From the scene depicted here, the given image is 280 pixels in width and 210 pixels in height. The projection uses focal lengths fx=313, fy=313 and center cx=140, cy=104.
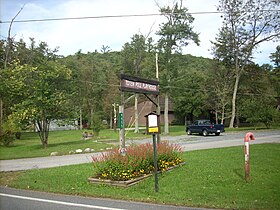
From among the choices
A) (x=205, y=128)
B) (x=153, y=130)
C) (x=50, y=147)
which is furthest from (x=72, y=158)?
(x=205, y=128)

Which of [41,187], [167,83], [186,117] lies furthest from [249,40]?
[41,187]

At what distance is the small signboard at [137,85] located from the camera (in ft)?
33.1

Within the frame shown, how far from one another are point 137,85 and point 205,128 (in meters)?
25.7

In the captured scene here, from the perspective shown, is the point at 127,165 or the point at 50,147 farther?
the point at 50,147

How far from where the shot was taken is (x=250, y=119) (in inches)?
1657

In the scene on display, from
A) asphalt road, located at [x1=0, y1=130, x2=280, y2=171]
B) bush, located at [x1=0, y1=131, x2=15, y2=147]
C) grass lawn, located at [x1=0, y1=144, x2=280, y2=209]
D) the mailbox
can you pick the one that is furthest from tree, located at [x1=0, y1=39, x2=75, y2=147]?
the mailbox

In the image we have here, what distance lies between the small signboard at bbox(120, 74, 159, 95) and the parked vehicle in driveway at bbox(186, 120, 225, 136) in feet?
78.5

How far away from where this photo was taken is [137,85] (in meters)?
10.8

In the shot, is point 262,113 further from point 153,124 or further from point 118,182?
point 118,182

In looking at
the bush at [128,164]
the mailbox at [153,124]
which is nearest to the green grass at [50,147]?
the bush at [128,164]

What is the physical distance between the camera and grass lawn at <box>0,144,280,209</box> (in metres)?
7.52

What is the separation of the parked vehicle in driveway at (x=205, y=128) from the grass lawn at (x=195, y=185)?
21558 mm

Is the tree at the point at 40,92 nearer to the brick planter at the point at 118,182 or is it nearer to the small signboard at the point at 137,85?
the small signboard at the point at 137,85

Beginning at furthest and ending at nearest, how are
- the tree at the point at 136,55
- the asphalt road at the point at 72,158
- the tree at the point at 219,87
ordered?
the tree at the point at 219,87 < the tree at the point at 136,55 < the asphalt road at the point at 72,158
